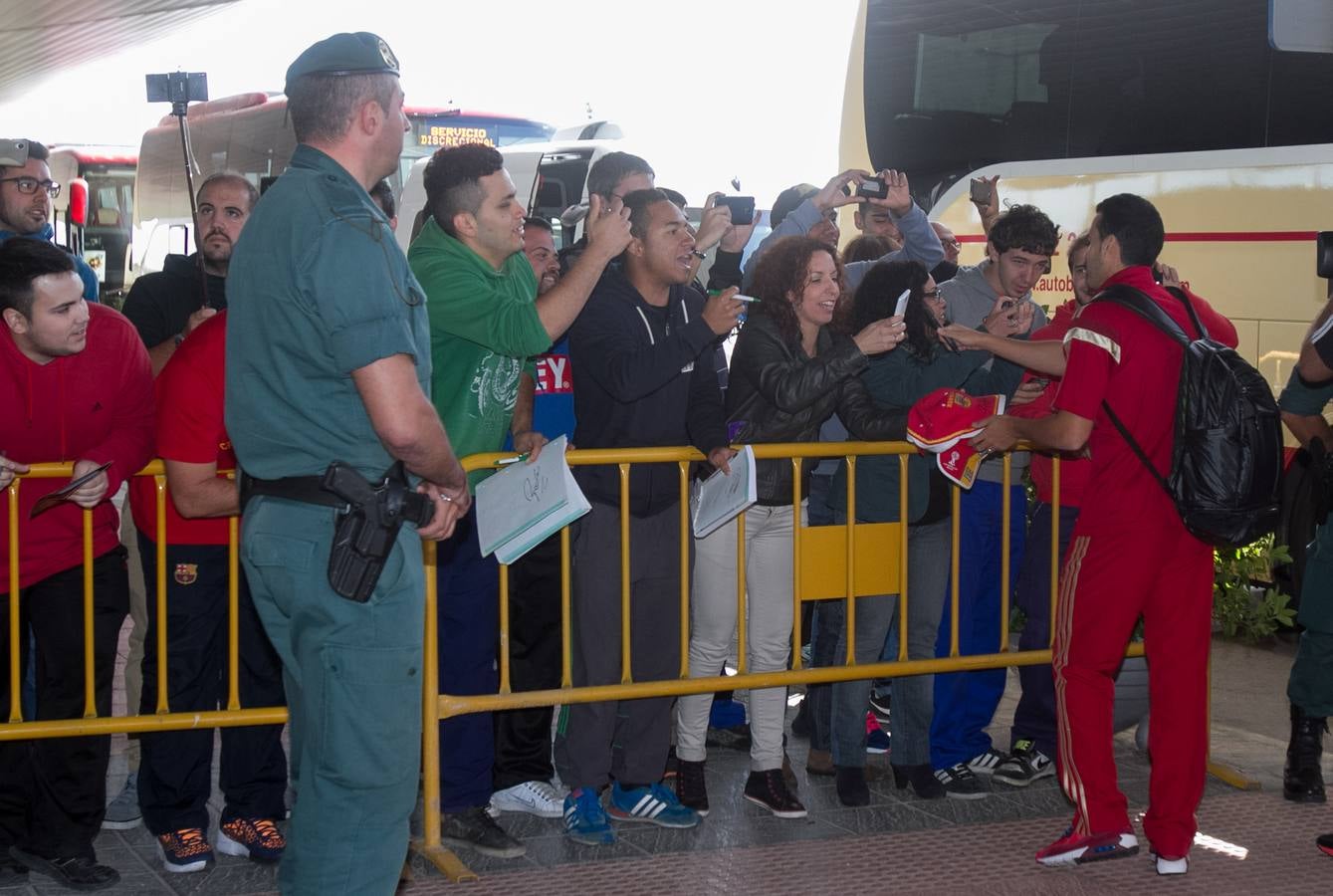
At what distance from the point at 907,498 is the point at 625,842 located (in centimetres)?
160

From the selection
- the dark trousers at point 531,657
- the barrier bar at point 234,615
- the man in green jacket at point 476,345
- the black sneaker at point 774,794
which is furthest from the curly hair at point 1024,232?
the barrier bar at point 234,615

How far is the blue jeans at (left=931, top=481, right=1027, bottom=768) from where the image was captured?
5766 mm

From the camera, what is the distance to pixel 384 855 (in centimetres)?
325

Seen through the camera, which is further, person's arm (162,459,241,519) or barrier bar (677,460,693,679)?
barrier bar (677,460,693,679)

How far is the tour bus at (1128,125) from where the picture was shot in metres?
8.18

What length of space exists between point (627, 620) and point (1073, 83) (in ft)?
19.5

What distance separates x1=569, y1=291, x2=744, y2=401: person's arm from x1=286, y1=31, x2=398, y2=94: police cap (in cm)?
182

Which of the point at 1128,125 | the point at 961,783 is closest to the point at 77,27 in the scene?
the point at 1128,125

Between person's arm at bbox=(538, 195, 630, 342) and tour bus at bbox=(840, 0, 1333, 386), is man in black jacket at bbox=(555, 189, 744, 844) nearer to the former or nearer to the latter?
person's arm at bbox=(538, 195, 630, 342)

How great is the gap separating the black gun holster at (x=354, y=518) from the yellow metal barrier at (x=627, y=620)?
4.05 ft

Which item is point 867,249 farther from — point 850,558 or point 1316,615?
point 1316,615

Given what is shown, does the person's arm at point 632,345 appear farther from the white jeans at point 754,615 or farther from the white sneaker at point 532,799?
the white sneaker at point 532,799

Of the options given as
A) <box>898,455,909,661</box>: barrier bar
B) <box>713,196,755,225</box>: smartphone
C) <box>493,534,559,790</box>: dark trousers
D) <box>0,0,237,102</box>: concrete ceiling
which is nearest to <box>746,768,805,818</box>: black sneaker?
<box>898,455,909,661</box>: barrier bar

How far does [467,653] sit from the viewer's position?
5059mm
